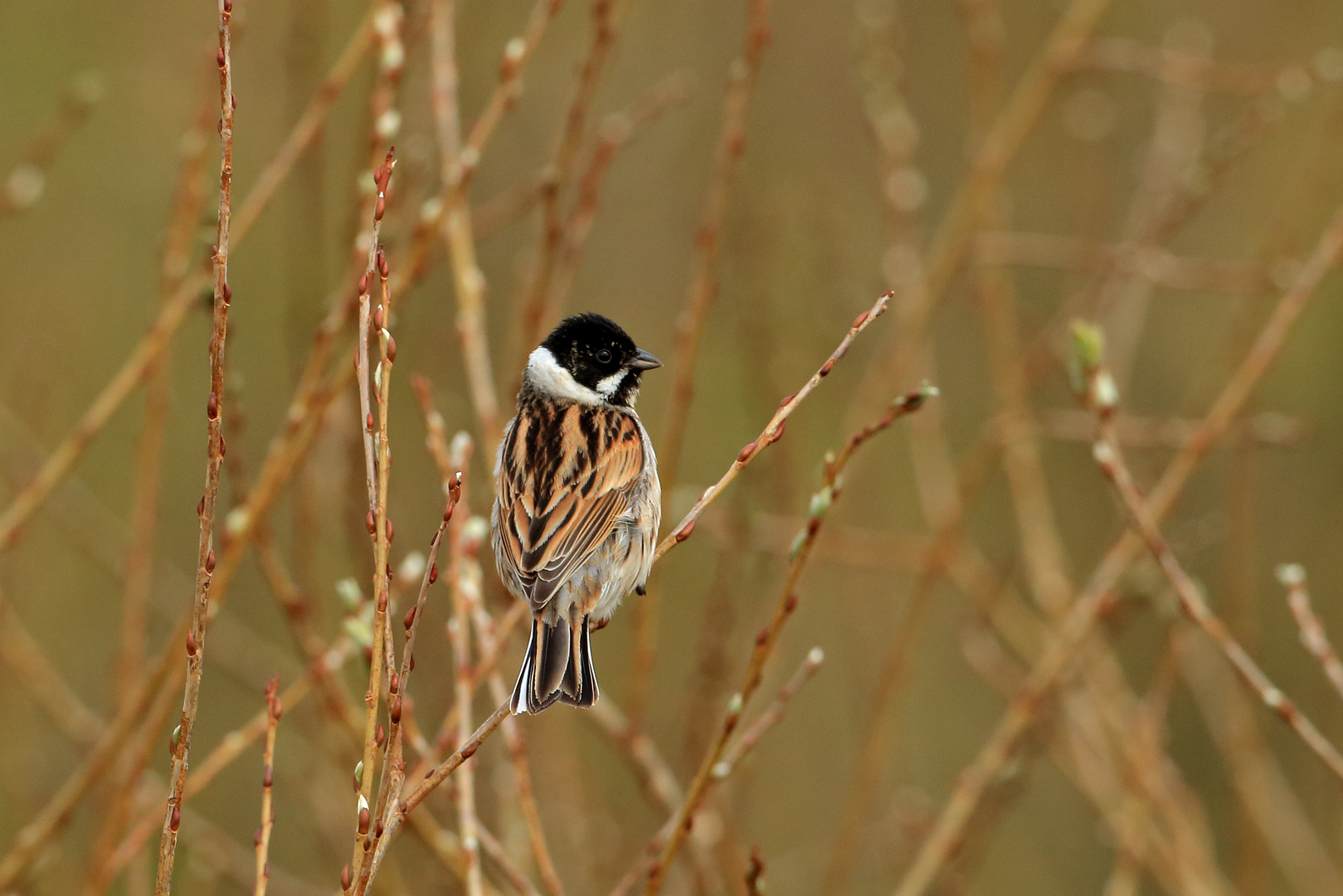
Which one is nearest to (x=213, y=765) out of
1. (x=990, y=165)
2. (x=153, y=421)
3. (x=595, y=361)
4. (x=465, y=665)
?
(x=465, y=665)

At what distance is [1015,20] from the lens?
9883 millimetres

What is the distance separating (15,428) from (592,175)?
234 cm

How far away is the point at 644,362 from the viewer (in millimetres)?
4355

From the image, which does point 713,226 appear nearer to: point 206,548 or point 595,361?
point 595,361

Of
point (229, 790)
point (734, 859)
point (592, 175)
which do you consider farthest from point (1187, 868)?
point (229, 790)

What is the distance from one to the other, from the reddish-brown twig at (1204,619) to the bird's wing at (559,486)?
1392 millimetres

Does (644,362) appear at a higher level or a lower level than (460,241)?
higher

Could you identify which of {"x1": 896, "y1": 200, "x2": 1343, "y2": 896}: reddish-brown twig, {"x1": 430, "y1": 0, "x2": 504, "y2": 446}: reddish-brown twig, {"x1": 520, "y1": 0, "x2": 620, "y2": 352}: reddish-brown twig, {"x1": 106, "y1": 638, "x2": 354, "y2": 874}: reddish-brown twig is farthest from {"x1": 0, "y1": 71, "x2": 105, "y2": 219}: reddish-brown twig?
{"x1": 896, "y1": 200, "x2": 1343, "y2": 896}: reddish-brown twig

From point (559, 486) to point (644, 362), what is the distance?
587mm

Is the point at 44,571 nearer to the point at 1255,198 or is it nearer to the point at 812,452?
the point at 812,452

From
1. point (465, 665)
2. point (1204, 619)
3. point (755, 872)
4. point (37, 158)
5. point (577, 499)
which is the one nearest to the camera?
point (755, 872)

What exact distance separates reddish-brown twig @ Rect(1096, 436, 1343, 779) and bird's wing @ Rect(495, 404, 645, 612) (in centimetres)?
139

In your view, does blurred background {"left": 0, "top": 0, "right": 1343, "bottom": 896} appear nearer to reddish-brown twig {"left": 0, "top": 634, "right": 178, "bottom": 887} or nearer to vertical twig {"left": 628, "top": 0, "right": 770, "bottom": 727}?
vertical twig {"left": 628, "top": 0, "right": 770, "bottom": 727}

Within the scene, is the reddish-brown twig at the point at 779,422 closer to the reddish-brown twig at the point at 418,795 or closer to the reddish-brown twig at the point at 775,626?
the reddish-brown twig at the point at 775,626
